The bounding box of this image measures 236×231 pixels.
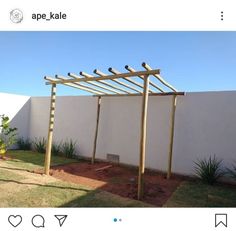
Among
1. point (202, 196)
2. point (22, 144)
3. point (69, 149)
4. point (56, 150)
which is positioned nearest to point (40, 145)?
A: point (56, 150)

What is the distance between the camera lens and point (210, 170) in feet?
18.9

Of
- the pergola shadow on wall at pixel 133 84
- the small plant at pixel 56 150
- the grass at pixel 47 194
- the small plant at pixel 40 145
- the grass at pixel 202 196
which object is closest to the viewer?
the grass at pixel 47 194

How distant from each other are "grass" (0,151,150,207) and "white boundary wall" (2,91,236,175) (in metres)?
2.81

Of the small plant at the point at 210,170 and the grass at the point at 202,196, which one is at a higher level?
the small plant at the point at 210,170

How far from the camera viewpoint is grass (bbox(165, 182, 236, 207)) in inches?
166

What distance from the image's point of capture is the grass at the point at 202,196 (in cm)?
422
